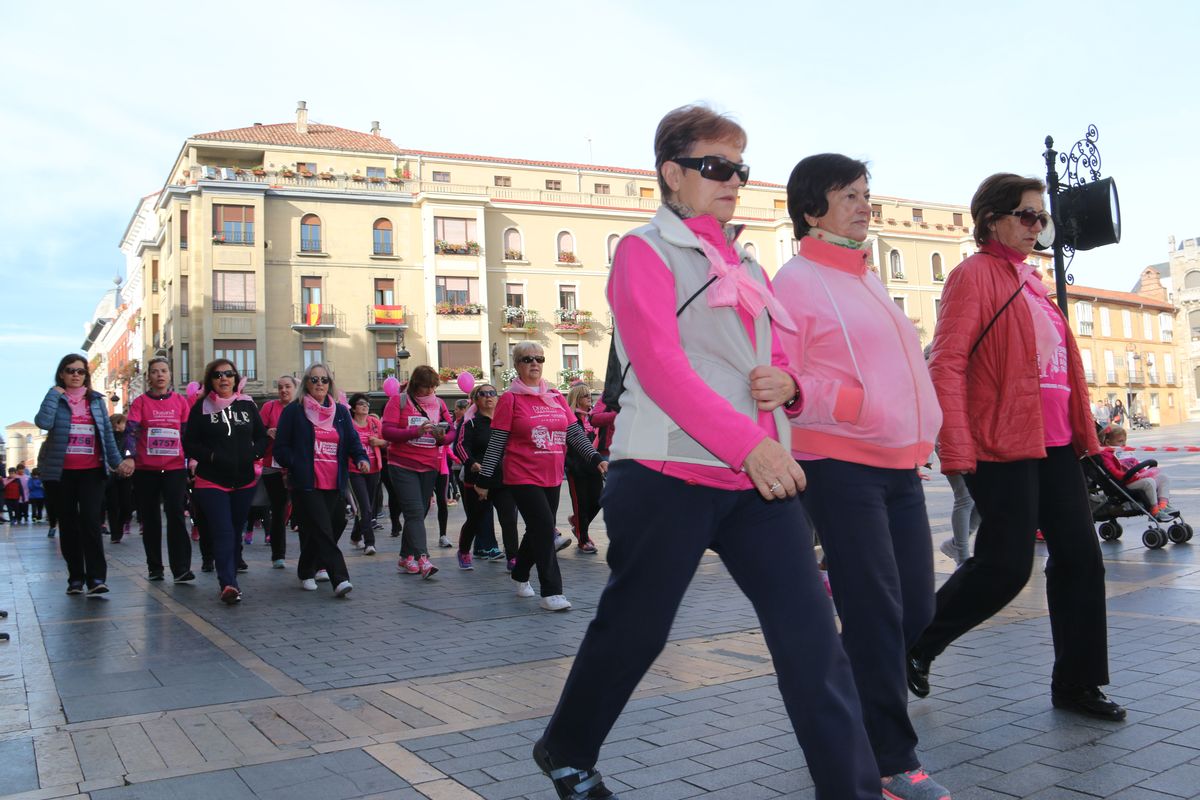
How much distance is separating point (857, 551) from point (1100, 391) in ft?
252

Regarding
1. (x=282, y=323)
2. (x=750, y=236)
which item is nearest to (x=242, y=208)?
(x=282, y=323)

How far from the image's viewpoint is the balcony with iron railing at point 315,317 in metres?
44.0

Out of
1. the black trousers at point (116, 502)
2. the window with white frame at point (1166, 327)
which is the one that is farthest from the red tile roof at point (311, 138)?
the window with white frame at point (1166, 327)

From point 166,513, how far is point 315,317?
37039mm

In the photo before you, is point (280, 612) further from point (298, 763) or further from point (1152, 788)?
point (1152, 788)

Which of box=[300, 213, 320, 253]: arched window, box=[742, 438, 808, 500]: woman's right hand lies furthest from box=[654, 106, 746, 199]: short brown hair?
box=[300, 213, 320, 253]: arched window

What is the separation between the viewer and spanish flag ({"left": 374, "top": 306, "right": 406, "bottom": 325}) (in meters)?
45.1

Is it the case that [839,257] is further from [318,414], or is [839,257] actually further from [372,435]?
[372,435]

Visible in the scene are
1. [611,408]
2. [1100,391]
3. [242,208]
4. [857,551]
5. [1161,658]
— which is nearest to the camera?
[611,408]

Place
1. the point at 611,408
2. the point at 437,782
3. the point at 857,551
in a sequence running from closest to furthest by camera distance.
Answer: the point at 611,408
the point at 857,551
the point at 437,782

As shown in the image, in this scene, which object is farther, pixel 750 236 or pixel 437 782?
pixel 750 236

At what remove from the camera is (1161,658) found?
4.57 metres

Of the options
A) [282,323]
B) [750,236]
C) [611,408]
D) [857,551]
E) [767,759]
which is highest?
[750,236]

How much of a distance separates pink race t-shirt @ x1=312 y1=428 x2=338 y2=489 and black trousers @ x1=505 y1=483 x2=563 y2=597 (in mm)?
1595
